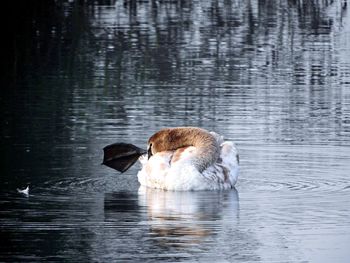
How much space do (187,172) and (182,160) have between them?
0.36 m

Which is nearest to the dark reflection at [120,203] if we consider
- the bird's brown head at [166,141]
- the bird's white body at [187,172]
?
the bird's white body at [187,172]

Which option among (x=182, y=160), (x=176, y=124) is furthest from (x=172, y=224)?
(x=176, y=124)

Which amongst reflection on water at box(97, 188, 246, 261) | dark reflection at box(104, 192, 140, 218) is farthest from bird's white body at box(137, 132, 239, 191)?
dark reflection at box(104, 192, 140, 218)

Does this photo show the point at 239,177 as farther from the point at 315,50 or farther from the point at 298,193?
the point at 315,50

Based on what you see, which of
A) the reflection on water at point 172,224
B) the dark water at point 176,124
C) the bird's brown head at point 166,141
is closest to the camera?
the reflection on water at point 172,224

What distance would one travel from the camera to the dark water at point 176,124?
11.7 m

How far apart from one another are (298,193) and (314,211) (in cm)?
97

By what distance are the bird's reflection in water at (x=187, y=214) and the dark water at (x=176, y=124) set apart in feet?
0.06

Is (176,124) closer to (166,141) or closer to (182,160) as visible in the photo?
(166,141)

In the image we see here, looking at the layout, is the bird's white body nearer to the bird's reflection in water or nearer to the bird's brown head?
the bird's reflection in water

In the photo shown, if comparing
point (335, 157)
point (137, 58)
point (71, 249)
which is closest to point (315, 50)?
point (137, 58)

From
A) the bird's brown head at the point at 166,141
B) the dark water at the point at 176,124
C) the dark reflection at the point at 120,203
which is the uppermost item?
the bird's brown head at the point at 166,141

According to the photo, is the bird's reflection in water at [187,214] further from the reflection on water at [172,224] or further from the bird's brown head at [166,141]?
the bird's brown head at [166,141]

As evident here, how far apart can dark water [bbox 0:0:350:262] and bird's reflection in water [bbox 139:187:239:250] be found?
2 cm
